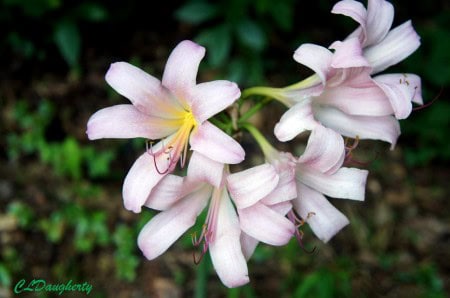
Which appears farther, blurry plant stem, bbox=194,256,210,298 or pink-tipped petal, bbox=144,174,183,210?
blurry plant stem, bbox=194,256,210,298

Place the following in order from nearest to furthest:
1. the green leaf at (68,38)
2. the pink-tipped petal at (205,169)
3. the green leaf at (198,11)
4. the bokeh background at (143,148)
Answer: the pink-tipped petal at (205,169)
the bokeh background at (143,148)
the green leaf at (198,11)
the green leaf at (68,38)

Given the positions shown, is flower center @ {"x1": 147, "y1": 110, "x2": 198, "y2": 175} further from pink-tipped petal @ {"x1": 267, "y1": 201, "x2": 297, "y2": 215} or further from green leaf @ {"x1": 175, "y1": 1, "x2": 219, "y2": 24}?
green leaf @ {"x1": 175, "y1": 1, "x2": 219, "y2": 24}

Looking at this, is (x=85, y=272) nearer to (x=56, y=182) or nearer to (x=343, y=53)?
(x=56, y=182)

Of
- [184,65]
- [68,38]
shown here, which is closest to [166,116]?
[184,65]

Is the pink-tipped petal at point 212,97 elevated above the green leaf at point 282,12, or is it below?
above

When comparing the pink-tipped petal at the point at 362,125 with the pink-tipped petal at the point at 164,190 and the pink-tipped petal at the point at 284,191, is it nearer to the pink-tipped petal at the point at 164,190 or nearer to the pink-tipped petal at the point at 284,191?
the pink-tipped petal at the point at 284,191

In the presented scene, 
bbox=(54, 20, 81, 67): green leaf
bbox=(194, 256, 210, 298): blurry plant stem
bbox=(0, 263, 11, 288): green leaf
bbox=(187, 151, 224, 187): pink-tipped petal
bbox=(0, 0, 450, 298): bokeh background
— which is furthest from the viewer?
bbox=(54, 20, 81, 67): green leaf

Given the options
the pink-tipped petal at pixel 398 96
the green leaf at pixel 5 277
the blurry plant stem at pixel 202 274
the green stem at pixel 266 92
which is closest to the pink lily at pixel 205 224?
the green stem at pixel 266 92

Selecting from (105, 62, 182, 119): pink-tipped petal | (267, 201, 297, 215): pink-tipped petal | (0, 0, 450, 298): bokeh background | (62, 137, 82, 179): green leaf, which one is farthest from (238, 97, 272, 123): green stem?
(62, 137, 82, 179): green leaf
